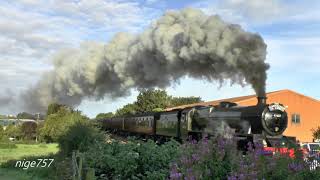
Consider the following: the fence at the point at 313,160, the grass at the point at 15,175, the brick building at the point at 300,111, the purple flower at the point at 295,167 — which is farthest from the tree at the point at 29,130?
the purple flower at the point at 295,167

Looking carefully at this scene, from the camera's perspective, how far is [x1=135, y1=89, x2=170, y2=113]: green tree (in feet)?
286

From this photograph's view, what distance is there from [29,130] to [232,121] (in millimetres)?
47862

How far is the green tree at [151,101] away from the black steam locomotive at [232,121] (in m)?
56.6

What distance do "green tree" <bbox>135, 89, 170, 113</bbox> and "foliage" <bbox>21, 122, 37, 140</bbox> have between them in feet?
79.8

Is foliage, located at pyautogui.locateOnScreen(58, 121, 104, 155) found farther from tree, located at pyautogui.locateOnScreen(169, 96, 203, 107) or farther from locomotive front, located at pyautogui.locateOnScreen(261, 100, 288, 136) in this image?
tree, located at pyautogui.locateOnScreen(169, 96, 203, 107)

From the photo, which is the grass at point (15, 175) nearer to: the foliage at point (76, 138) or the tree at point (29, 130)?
the foliage at point (76, 138)

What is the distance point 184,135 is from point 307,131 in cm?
4119

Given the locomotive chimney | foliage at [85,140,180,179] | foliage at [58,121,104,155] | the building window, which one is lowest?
foliage at [85,140,180,179]

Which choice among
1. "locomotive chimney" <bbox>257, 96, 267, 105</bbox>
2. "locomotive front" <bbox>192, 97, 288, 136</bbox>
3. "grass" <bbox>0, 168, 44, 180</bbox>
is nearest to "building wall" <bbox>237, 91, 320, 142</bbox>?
"locomotive chimney" <bbox>257, 96, 267, 105</bbox>

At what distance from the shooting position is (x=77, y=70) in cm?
2778

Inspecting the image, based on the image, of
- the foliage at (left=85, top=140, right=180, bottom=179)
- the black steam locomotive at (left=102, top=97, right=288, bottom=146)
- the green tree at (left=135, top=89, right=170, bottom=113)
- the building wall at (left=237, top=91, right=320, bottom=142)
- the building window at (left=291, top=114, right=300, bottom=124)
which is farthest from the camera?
the green tree at (left=135, top=89, right=170, bottom=113)

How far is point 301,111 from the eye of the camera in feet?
208

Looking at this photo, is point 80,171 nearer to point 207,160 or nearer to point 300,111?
point 207,160

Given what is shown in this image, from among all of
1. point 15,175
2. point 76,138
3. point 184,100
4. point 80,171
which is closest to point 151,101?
point 184,100
